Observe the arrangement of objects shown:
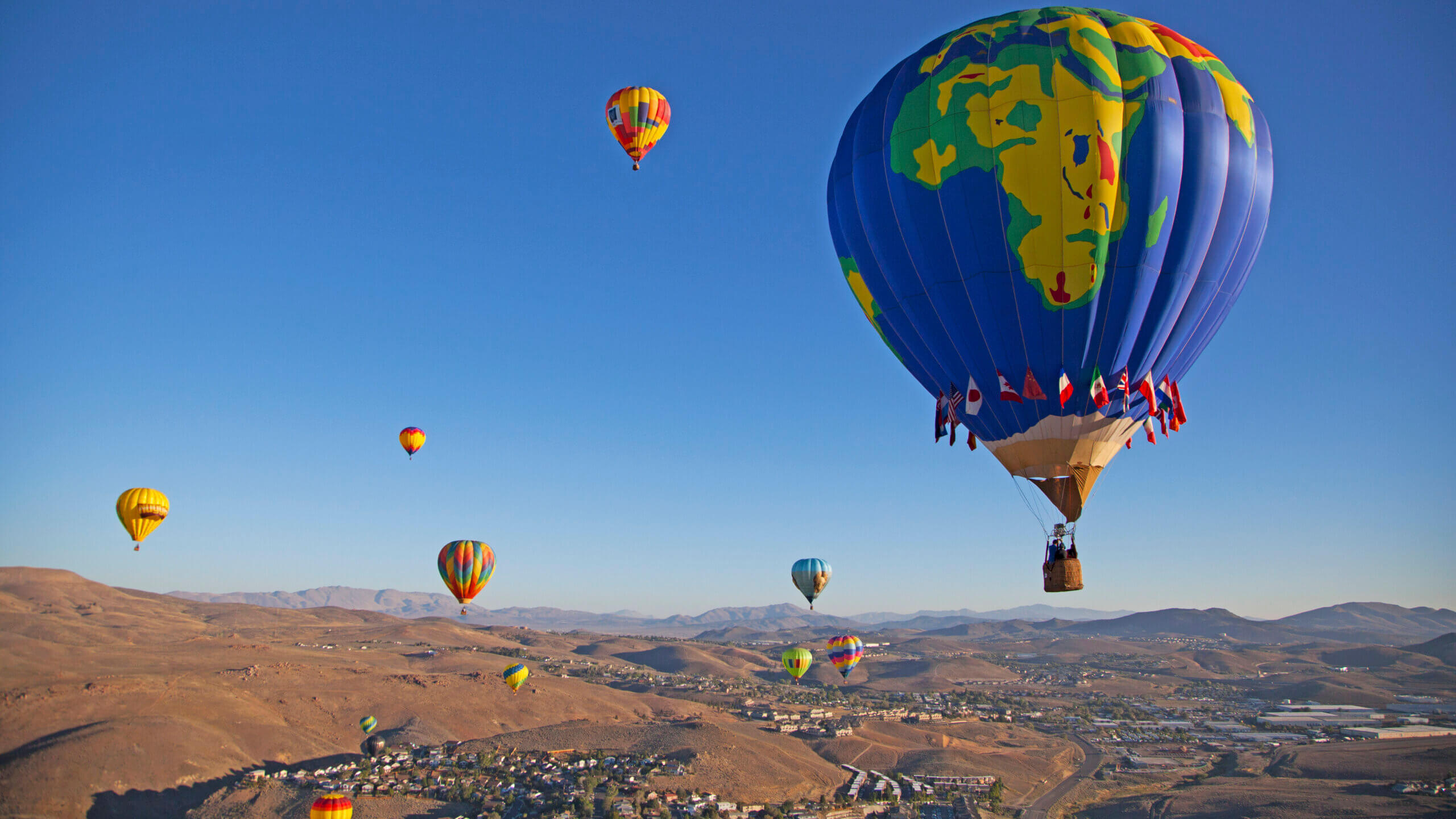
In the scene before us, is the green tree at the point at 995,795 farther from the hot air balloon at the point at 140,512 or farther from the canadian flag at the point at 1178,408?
the hot air balloon at the point at 140,512

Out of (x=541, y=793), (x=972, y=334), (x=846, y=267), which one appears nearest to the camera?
(x=972, y=334)

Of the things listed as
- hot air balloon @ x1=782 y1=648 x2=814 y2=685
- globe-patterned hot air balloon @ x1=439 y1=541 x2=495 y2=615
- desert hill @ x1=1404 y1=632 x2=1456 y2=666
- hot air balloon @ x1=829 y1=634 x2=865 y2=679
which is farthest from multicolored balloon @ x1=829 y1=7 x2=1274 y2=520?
desert hill @ x1=1404 y1=632 x2=1456 y2=666

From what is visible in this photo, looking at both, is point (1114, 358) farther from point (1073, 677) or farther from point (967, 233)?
point (1073, 677)

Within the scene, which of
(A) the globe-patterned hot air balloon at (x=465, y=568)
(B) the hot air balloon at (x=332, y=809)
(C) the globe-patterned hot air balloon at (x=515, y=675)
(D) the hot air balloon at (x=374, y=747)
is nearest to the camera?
(B) the hot air balloon at (x=332, y=809)

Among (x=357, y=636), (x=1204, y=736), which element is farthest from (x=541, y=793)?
(x=357, y=636)

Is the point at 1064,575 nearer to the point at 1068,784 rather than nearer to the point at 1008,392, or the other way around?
the point at 1008,392

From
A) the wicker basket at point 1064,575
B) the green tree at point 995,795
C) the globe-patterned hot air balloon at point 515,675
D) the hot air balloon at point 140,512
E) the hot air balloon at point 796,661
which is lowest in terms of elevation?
the green tree at point 995,795

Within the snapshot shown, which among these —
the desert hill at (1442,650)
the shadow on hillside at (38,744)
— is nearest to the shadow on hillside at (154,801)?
the shadow on hillside at (38,744)

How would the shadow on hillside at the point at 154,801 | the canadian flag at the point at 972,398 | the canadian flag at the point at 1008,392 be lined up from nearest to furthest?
the canadian flag at the point at 1008,392 → the canadian flag at the point at 972,398 → the shadow on hillside at the point at 154,801
